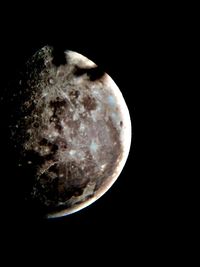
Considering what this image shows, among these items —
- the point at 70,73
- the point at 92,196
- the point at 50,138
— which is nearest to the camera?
the point at 50,138

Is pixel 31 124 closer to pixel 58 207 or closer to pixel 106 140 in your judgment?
A: pixel 106 140

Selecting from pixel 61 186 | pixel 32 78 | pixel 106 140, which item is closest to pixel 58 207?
A: pixel 61 186

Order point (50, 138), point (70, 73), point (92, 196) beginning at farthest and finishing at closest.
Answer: point (92, 196) → point (70, 73) → point (50, 138)

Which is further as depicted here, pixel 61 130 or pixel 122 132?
pixel 122 132

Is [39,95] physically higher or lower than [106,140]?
higher

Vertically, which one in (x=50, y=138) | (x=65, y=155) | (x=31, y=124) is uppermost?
(x=31, y=124)

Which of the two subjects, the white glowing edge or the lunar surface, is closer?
the lunar surface

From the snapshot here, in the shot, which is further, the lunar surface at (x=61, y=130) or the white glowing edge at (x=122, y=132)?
the white glowing edge at (x=122, y=132)

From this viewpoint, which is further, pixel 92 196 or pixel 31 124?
pixel 92 196
